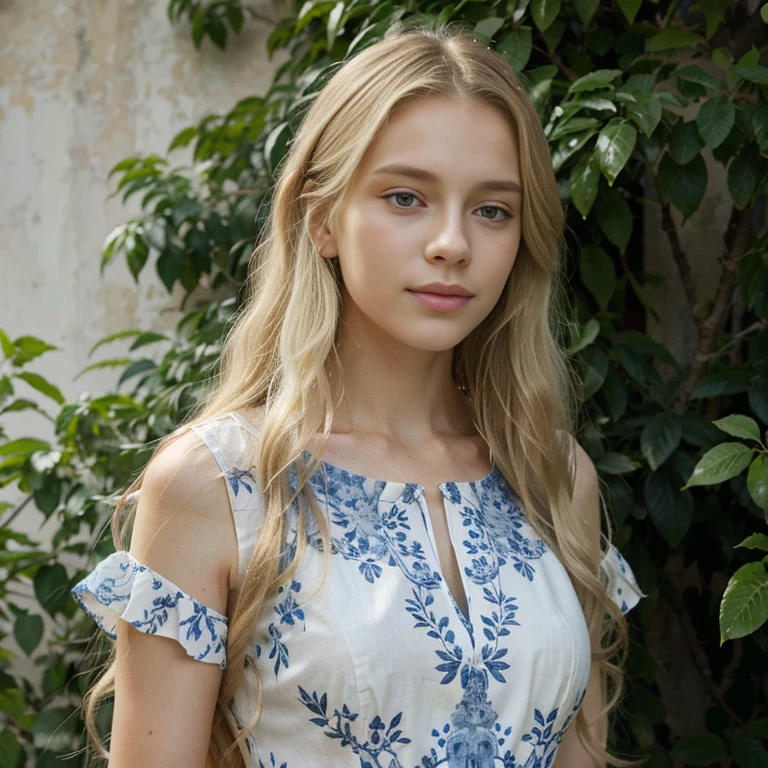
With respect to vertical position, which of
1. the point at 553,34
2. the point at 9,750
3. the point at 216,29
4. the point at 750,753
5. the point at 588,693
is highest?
the point at 553,34

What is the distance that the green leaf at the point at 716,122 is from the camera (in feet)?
5.46

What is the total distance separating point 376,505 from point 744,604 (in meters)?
0.50

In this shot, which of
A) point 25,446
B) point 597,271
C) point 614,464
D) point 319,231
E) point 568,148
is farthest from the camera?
point 25,446

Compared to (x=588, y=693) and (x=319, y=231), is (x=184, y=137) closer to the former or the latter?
(x=319, y=231)

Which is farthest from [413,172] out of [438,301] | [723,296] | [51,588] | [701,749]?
[51,588]

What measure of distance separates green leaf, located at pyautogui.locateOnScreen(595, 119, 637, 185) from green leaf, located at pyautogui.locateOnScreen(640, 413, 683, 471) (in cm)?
44

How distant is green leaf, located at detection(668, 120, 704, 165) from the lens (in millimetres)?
1730

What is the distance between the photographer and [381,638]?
1.29 meters

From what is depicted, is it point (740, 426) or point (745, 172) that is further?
point (745, 172)

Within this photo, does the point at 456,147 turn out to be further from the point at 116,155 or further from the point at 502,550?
the point at 116,155

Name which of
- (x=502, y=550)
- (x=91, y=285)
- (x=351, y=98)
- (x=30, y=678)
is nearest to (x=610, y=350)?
(x=502, y=550)

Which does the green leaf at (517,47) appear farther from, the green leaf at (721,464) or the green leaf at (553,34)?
the green leaf at (721,464)

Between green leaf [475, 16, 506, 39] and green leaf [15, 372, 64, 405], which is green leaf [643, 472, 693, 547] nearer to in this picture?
green leaf [475, 16, 506, 39]

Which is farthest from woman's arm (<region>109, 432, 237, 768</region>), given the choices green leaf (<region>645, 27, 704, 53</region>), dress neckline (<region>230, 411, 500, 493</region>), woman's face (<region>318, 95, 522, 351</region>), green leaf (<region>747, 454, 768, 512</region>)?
green leaf (<region>645, 27, 704, 53</region>)
